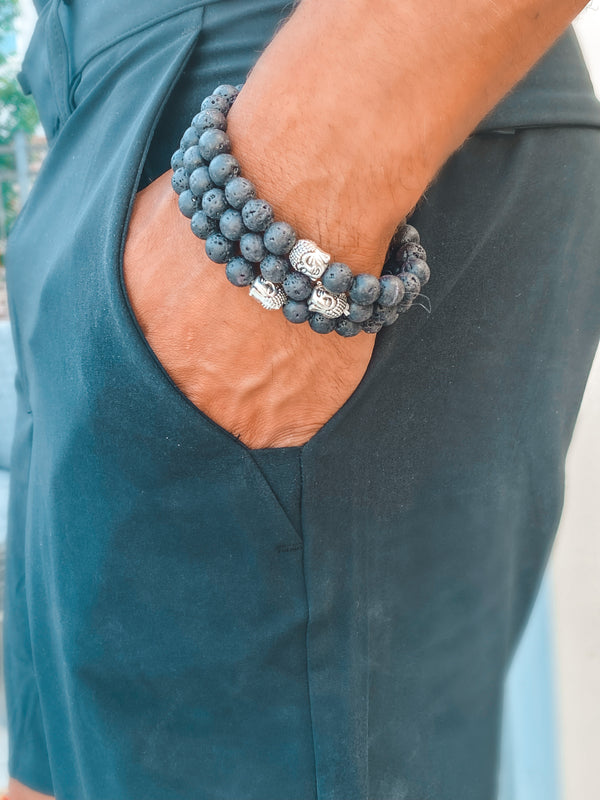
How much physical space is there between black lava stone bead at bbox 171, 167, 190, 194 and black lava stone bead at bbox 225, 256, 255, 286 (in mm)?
76

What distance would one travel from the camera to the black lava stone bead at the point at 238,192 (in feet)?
1.60

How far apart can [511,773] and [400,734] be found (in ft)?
3.62

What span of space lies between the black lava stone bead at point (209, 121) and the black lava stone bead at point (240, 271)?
0.35ft

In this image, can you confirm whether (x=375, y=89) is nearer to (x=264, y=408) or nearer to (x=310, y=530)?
(x=264, y=408)

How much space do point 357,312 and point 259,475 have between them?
0.52ft

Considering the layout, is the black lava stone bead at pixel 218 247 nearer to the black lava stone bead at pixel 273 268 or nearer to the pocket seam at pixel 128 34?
the black lava stone bead at pixel 273 268

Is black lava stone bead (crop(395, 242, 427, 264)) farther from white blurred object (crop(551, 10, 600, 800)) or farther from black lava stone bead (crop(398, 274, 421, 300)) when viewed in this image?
white blurred object (crop(551, 10, 600, 800))

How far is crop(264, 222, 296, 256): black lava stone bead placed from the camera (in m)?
0.49

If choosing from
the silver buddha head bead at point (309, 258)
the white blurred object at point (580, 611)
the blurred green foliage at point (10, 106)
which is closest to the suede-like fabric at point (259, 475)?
the silver buddha head bead at point (309, 258)

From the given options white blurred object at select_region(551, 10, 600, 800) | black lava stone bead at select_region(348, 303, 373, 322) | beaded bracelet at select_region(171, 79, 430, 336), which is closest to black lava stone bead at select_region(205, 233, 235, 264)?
beaded bracelet at select_region(171, 79, 430, 336)

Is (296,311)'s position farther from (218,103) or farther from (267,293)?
(218,103)

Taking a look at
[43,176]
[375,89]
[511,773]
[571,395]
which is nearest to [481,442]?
[571,395]

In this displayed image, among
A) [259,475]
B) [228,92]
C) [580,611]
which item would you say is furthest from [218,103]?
[580,611]

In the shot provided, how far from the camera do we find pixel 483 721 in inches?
34.2
